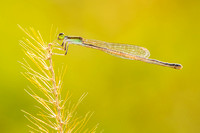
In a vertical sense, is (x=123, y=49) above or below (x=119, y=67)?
below

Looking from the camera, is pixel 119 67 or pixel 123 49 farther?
pixel 119 67

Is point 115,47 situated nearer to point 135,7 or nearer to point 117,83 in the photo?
point 117,83

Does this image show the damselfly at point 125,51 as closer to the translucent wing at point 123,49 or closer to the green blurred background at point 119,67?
the translucent wing at point 123,49

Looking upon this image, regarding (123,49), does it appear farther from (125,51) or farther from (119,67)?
(119,67)

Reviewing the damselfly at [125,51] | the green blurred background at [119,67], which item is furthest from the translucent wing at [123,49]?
the green blurred background at [119,67]

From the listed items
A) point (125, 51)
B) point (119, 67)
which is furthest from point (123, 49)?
point (119, 67)

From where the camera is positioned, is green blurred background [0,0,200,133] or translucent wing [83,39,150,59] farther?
green blurred background [0,0,200,133]

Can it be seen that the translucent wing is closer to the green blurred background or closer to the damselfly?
the damselfly

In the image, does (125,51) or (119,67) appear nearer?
(125,51)

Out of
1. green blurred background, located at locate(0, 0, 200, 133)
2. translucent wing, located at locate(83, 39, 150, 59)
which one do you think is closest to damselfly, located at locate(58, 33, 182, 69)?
translucent wing, located at locate(83, 39, 150, 59)
